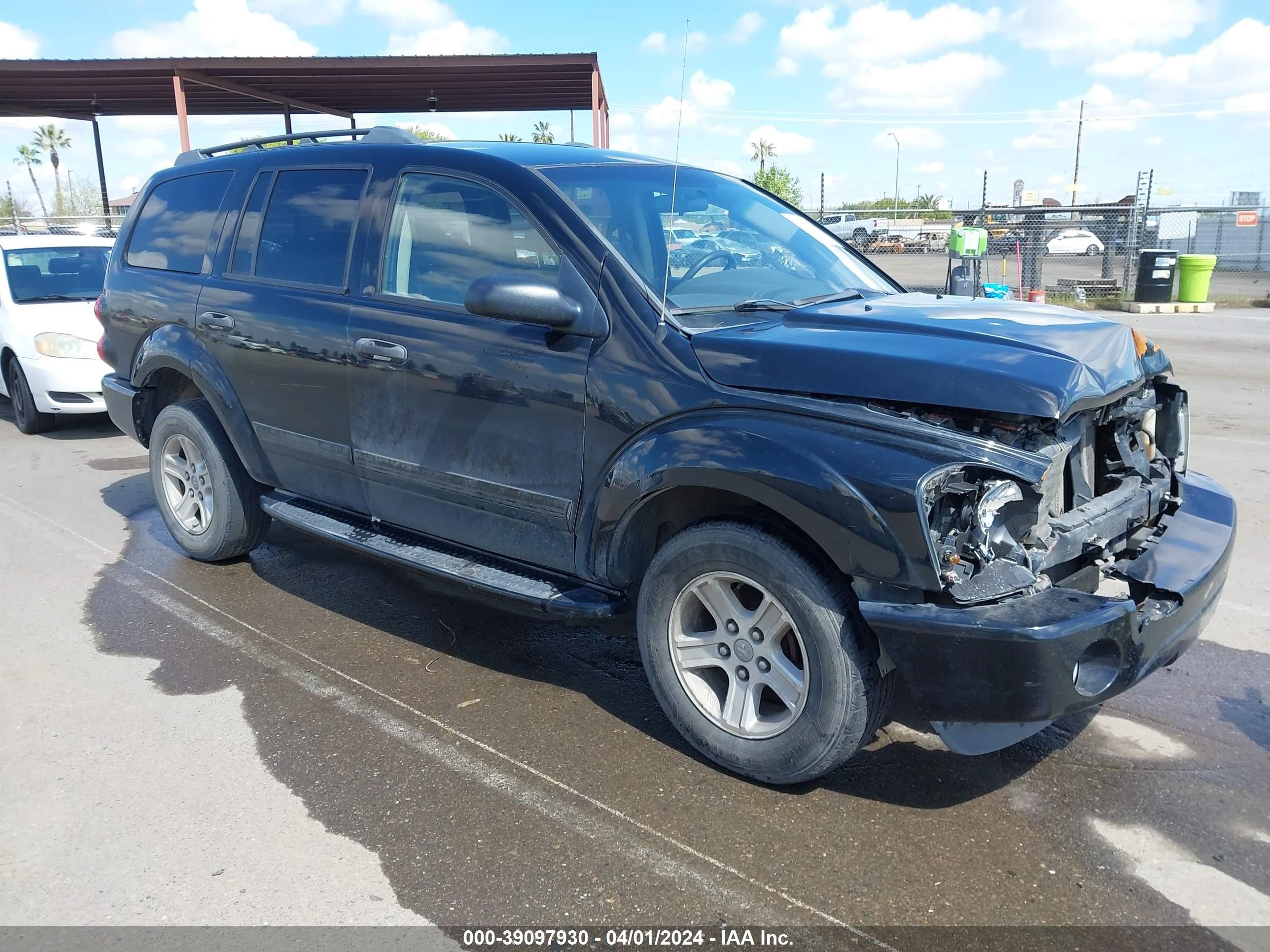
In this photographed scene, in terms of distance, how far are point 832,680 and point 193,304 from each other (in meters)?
3.72

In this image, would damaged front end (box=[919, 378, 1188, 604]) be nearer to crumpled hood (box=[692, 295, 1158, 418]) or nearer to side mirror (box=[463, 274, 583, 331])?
crumpled hood (box=[692, 295, 1158, 418])

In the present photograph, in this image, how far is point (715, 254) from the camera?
388 centimetres

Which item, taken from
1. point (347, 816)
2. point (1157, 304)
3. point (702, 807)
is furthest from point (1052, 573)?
point (1157, 304)

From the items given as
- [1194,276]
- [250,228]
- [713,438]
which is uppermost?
[250,228]

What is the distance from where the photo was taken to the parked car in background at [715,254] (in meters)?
3.73

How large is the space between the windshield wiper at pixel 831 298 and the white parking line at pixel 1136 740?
5.90 ft

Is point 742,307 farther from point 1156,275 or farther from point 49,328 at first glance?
point 1156,275

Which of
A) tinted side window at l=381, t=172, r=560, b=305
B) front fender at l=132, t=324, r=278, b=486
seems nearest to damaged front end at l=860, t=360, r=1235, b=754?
tinted side window at l=381, t=172, r=560, b=305

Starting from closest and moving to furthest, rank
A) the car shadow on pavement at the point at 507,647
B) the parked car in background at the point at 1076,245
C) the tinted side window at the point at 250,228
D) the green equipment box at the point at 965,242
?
the car shadow on pavement at the point at 507,647
the tinted side window at the point at 250,228
the green equipment box at the point at 965,242
the parked car in background at the point at 1076,245

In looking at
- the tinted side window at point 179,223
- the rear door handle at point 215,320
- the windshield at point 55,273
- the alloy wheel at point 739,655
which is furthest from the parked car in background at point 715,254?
the windshield at point 55,273

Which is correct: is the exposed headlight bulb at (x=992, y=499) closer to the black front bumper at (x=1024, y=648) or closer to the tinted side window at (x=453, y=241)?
the black front bumper at (x=1024, y=648)

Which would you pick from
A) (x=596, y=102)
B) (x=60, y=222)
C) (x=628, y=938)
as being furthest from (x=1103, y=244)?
(x=60, y=222)

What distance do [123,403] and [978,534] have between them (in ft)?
15.8

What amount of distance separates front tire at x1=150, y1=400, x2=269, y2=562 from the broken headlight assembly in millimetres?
3650
